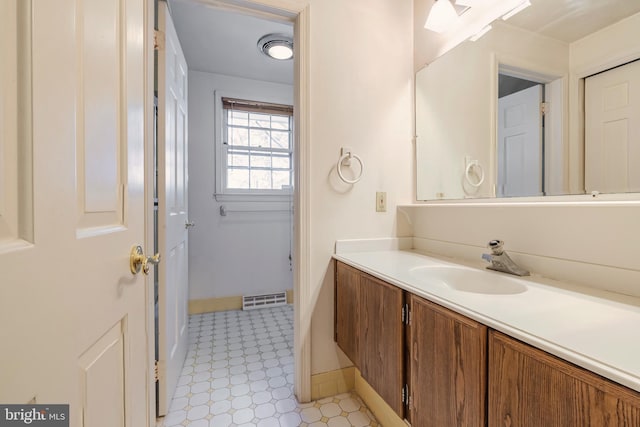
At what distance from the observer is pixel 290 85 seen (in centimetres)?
297

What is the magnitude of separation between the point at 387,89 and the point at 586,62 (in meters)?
0.87

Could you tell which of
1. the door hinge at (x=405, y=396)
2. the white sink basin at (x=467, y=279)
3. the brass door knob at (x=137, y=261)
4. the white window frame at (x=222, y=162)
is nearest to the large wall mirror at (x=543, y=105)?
the white sink basin at (x=467, y=279)

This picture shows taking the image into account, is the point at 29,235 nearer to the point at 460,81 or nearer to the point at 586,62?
the point at 586,62

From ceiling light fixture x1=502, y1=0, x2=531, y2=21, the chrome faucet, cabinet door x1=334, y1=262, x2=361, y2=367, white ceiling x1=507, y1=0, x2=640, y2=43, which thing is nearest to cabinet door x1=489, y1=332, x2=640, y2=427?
the chrome faucet

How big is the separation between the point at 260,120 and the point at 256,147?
292 millimetres

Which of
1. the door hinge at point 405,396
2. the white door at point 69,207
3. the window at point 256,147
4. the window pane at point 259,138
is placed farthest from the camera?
the window pane at point 259,138

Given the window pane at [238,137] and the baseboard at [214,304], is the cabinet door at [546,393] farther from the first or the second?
the window pane at [238,137]

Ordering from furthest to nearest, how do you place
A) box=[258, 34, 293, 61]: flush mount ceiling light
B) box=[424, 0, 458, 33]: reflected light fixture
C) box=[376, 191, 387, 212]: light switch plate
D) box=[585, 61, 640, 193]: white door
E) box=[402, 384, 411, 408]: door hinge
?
box=[258, 34, 293, 61]: flush mount ceiling light < box=[376, 191, 387, 212]: light switch plate < box=[424, 0, 458, 33]: reflected light fixture < box=[402, 384, 411, 408]: door hinge < box=[585, 61, 640, 193]: white door

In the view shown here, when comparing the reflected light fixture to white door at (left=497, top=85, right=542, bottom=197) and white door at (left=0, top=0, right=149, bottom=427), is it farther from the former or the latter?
white door at (left=0, top=0, right=149, bottom=427)

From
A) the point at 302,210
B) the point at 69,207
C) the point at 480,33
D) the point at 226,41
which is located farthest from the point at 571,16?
the point at 226,41

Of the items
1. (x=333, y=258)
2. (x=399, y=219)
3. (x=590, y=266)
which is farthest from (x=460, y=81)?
(x=333, y=258)

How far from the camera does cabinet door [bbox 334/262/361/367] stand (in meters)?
1.28

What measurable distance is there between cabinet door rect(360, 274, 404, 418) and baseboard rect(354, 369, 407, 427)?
0.22 metres

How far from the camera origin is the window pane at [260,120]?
9.44ft
